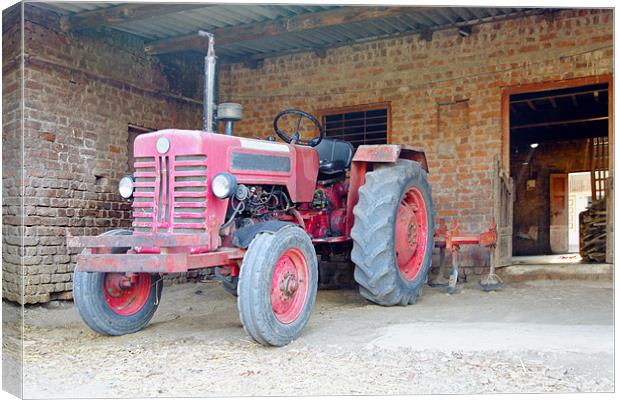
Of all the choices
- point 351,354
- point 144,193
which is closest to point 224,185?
point 144,193

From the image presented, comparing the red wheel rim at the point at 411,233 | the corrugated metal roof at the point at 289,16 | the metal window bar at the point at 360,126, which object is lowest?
the red wheel rim at the point at 411,233

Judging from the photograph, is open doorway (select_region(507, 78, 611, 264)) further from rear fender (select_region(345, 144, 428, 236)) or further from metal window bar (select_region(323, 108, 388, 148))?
rear fender (select_region(345, 144, 428, 236))

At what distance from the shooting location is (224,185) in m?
4.32

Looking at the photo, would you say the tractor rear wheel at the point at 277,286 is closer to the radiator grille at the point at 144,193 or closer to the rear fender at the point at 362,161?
the radiator grille at the point at 144,193

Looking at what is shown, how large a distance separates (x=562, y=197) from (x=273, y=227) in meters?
12.1

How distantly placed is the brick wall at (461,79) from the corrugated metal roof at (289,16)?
0.47 ft

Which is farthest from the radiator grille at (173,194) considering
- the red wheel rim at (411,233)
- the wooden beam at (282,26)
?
the wooden beam at (282,26)

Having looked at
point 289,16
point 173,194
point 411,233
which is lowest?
point 411,233

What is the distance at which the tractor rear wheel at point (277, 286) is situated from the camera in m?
4.05

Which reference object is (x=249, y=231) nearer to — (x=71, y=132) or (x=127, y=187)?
(x=127, y=187)

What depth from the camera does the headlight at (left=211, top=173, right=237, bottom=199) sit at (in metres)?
4.31

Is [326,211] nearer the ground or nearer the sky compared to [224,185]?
nearer the ground

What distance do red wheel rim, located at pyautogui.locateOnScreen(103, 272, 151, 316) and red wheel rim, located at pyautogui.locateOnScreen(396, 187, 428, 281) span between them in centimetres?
219

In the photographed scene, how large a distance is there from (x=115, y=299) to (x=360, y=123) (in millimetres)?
4644
